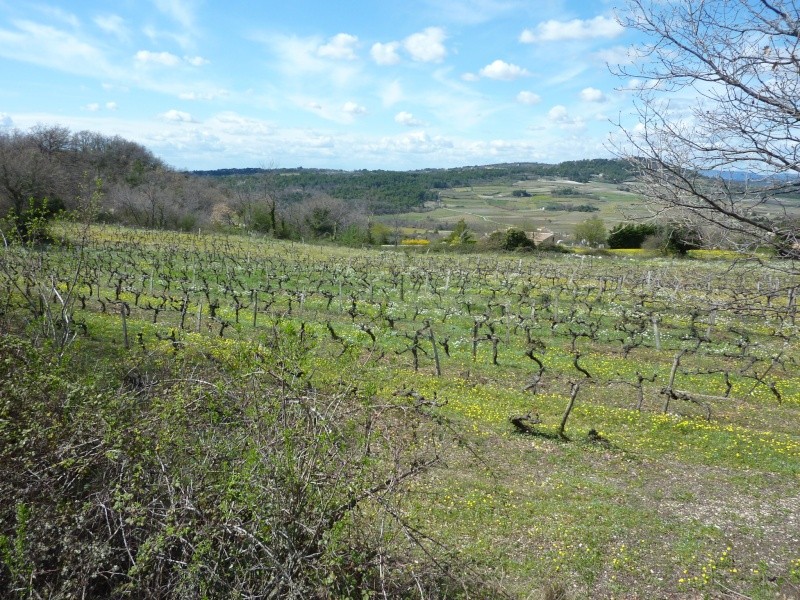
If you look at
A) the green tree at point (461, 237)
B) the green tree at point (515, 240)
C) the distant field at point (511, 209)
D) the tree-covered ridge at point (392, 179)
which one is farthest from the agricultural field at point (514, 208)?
the green tree at point (515, 240)

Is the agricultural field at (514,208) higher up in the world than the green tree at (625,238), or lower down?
higher up

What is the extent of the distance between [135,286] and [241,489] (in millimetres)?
24691

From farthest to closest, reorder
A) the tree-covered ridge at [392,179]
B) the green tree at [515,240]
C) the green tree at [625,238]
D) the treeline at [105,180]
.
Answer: the tree-covered ridge at [392,179], the green tree at [625,238], the green tree at [515,240], the treeline at [105,180]

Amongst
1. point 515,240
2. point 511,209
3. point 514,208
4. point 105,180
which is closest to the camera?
point 515,240

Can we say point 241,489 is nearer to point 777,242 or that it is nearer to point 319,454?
point 319,454

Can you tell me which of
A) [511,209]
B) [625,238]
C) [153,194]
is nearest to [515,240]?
[625,238]

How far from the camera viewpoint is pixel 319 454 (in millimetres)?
4457

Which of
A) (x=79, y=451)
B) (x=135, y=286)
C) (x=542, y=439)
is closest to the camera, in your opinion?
(x=79, y=451)

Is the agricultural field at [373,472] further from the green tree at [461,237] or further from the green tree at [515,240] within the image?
the green tree at [461,237]

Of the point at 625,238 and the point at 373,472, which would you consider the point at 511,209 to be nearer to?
the point at 625,238

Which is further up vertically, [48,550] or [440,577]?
[48,550]

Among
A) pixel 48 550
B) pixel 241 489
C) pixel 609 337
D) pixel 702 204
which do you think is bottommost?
pixel 609 337

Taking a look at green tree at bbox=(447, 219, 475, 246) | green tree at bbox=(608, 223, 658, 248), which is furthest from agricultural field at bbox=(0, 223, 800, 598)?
green tree at bbox=(608, 223, 658, 248)

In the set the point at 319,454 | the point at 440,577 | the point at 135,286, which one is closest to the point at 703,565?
the point at 440,577
